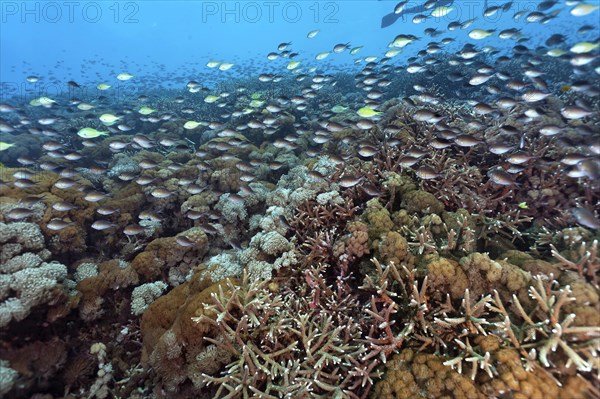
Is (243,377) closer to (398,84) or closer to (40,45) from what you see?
(398,84)

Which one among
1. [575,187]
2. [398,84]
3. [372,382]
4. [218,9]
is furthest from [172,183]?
[218,9]

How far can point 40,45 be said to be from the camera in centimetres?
11450

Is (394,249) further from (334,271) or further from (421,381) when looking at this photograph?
(421,381)

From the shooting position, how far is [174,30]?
498 ft

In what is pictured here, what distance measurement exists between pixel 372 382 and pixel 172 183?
7097mm

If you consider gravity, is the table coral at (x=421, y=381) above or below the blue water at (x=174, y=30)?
below

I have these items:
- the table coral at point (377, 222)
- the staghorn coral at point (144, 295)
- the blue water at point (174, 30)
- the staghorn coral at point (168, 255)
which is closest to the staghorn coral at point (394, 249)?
the table coral at point (377, 222)

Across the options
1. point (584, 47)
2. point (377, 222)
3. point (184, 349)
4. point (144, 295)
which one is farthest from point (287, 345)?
point (584, 47)

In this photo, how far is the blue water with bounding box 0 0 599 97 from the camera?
322 ft

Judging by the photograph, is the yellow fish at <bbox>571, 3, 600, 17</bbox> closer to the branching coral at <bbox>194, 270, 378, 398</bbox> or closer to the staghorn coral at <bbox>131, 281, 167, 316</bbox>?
the branching coral at <bbox>194, 270, 378, 398</bbox>

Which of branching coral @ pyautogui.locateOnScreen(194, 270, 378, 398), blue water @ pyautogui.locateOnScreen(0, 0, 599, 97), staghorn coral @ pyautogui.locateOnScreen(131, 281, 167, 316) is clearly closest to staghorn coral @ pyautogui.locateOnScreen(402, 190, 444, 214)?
branching coral @ pyautogui.locateOnScreen(194, 270, 378, 398)

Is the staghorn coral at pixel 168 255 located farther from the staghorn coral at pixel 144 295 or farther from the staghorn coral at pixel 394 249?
the staghorn coral at pixel 394 249

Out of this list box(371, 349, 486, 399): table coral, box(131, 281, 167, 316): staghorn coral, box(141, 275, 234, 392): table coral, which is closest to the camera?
box(371, 349, 486, 399): table coral

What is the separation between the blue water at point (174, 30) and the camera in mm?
98062
